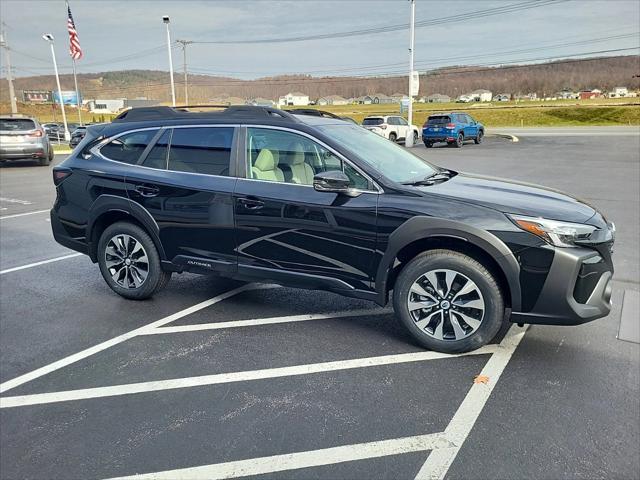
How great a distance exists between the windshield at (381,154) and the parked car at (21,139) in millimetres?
15600

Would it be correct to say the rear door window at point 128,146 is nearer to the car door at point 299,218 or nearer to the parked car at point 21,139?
the car door at point 299,218

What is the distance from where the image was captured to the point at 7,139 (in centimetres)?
1628

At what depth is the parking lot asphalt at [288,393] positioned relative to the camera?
258 centimetres

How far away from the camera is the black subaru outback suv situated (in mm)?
3393

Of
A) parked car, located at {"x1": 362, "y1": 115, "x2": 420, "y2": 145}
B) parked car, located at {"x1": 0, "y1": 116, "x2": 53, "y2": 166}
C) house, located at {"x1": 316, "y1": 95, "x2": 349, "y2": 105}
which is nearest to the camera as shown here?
parked car, located at {"x1": 0, "y1": 116, "x2": 53, "y2": 166}

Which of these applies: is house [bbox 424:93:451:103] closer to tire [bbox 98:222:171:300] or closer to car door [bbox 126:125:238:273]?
car door [bbox 126:125:238:273]

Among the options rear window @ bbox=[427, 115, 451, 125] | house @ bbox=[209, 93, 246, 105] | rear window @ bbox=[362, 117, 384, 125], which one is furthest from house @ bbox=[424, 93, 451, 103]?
rear window @ bbox=[427, 115, 451, 125]

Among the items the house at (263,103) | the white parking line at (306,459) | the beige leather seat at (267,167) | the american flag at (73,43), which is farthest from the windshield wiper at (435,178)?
the american flag at (73,43)

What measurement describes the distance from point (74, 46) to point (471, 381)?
31211mm

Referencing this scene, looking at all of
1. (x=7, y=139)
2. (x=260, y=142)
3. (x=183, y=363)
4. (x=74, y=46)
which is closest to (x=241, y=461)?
(x=183, y=363)

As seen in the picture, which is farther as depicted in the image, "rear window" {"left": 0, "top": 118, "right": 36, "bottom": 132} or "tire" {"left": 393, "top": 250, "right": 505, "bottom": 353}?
"rear window" {"left": 0, "top": 118, "right": 36, "bottom": 132}

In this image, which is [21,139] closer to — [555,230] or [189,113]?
[189,113]

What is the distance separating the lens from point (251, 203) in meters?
4.08

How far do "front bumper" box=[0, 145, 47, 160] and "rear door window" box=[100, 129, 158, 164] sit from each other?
46.3 ft
